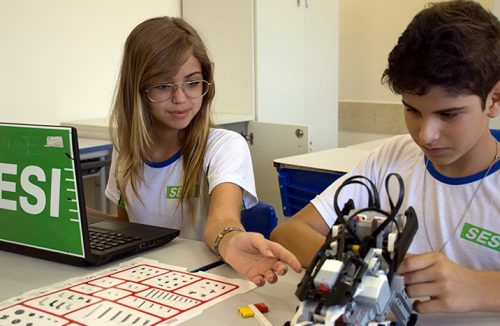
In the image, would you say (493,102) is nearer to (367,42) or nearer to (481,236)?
(481,236)

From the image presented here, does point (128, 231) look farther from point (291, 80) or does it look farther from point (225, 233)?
point (291, 80)

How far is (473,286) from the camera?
826 millimetres

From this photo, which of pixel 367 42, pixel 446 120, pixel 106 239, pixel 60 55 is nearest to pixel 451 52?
pixel 446 120

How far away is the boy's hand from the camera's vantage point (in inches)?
30.2

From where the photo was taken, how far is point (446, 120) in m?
0.95

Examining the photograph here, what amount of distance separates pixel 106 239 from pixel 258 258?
39cm

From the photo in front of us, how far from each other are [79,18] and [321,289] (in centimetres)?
260

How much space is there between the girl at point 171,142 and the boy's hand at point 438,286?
1.94 feet

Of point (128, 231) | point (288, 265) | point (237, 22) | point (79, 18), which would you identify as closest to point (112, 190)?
point (128, 231)

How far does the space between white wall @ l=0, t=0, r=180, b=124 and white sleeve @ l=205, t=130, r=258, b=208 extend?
1.50m

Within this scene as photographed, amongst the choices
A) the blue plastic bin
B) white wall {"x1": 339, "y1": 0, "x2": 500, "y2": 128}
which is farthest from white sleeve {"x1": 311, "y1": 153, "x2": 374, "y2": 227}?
white wall {"x1": 339, "y1": 0, "x2": 500, "y2": 128}

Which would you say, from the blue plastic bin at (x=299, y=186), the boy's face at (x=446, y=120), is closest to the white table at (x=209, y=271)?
the boy's face at (x=446, y=120)

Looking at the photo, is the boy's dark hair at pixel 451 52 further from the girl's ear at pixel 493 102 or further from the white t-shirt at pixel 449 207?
the white t-shirt at pixel 449 207

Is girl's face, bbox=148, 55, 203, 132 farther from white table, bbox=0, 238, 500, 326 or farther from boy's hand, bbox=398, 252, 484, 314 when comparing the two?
boy's hand, bbox=398, 252, 484, 314
